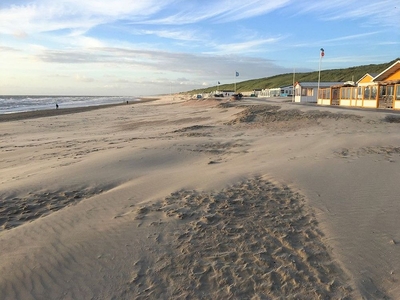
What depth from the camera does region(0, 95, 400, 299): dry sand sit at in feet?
10.9

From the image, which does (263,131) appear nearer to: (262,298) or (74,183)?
(74,183)

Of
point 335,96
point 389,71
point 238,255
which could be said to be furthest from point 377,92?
point 238,255

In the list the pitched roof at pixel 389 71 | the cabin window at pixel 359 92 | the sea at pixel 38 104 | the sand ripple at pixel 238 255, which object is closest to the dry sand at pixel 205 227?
the sand ripple at pixel 238 255

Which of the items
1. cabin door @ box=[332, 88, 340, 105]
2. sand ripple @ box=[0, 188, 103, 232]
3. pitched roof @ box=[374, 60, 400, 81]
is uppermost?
pitched roof @ box=[374, 60, 400, 81]

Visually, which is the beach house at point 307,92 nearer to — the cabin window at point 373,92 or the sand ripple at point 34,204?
the cabin window at point 373,92

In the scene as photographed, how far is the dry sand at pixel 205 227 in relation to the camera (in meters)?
3.32

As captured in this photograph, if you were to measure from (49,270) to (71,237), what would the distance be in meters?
0.74

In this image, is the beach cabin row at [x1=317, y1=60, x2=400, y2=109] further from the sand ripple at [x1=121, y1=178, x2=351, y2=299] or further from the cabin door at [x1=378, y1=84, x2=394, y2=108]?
the sand ripple at [x1=121, y1=178, x2=351, y2=299]

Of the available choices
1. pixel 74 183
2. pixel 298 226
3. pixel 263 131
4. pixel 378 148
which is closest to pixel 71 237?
pixel 74 183

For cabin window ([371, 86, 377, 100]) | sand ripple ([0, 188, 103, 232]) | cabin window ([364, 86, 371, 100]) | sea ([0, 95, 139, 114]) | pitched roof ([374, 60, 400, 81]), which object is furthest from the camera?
sea ([0, 95, 139, 114])

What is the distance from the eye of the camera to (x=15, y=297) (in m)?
3.20

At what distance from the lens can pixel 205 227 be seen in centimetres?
452

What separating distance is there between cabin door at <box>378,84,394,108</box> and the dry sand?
1926 cm

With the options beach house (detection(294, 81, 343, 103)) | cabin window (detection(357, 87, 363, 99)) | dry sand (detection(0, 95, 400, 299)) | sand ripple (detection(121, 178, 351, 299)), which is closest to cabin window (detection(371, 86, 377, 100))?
cabin window (detection(357, 87, 363, 99))
